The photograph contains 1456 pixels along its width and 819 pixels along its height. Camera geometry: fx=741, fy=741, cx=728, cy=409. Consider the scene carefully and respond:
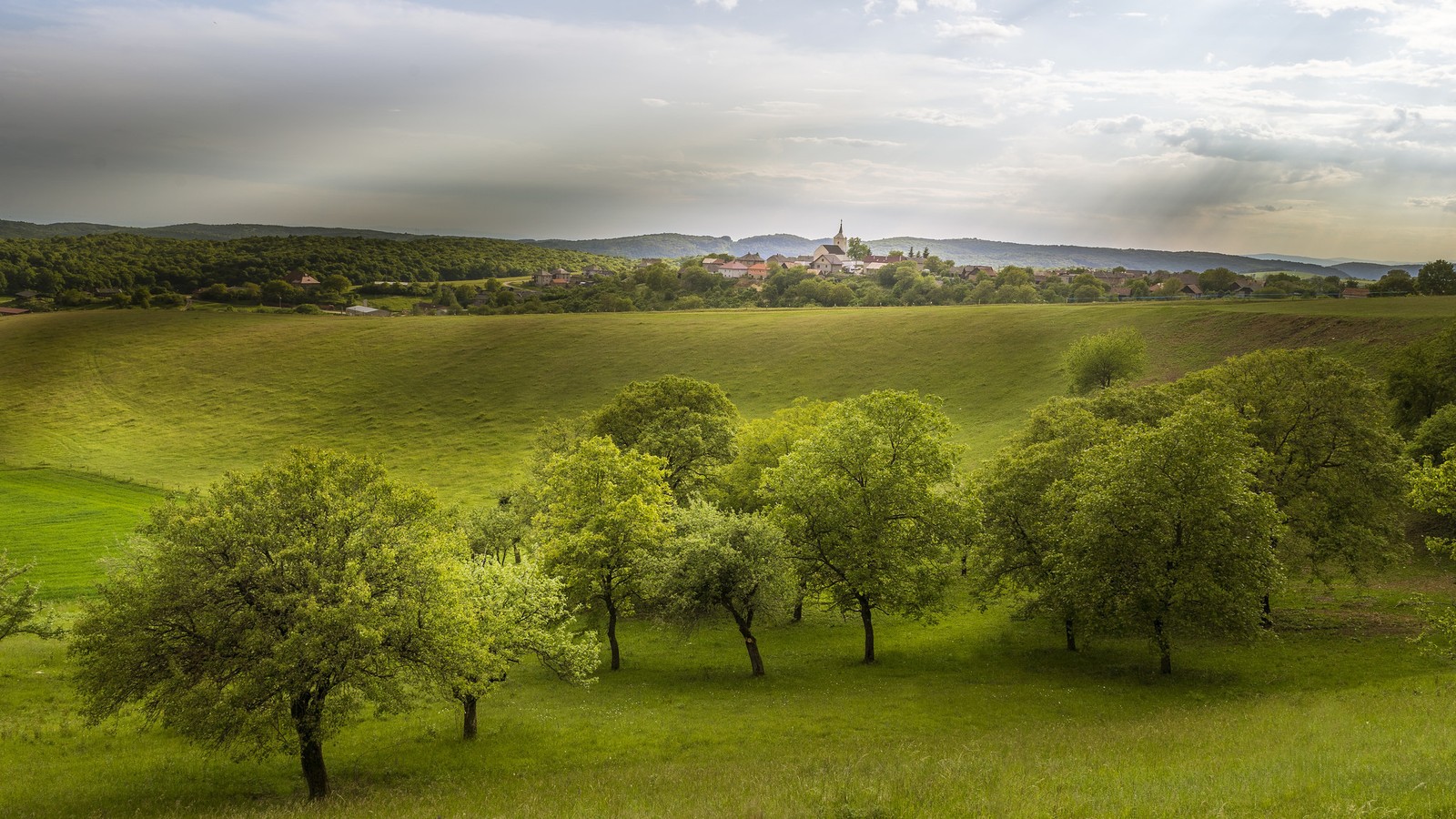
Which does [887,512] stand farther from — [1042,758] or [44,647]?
[44,647]

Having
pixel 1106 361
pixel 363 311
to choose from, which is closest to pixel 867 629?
pixel 1106 361

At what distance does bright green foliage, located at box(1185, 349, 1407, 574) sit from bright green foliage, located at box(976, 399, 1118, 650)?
7.37m

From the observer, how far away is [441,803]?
18094 mm

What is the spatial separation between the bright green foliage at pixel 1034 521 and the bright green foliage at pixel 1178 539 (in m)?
1.71

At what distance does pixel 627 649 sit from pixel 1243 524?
2844 centimetres

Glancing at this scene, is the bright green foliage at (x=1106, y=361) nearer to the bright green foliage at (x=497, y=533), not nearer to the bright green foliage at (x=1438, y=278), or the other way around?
the bright green foliage at (x=1438, y=278)

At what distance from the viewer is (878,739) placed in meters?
24.0

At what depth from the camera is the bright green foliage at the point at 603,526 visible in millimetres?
34531

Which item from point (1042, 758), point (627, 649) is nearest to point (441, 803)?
point (1042, 758)

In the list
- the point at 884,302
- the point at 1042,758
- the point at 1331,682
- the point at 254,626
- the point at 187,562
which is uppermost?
the point at 884,302

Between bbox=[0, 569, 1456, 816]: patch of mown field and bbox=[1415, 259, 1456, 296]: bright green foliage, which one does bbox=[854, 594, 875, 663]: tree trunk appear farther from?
bbox=[1415, 259, 1456, 296]: bright green foliage

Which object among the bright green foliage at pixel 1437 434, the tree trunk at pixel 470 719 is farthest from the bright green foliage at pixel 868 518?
the bright green foliage at pixel 1437 434

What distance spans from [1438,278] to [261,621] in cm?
14177

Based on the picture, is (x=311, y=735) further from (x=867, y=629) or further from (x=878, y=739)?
(x=867, y=629)
